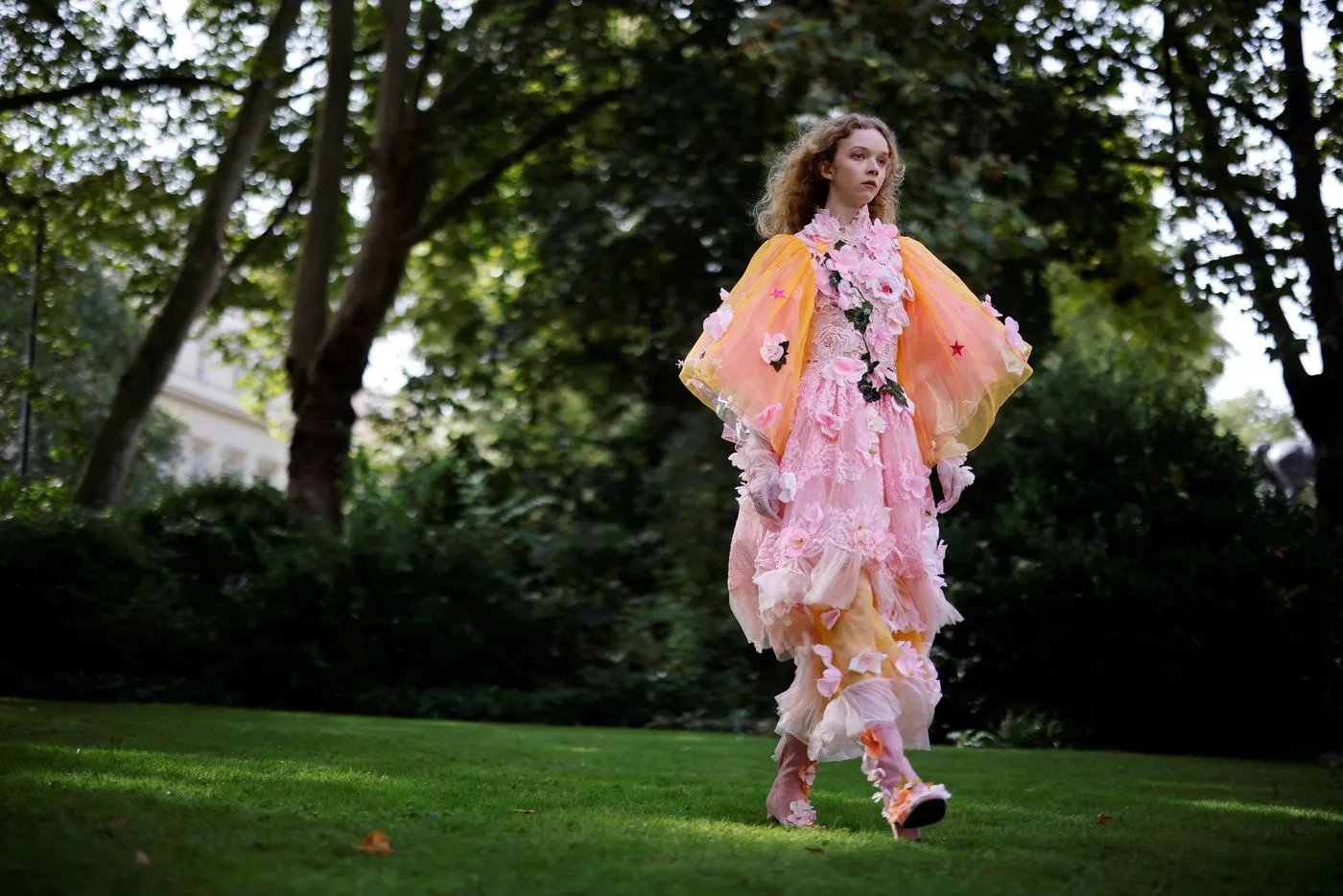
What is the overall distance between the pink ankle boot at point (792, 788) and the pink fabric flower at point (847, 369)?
1253 mm

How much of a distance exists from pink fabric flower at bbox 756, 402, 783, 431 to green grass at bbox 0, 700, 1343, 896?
52.5 inches

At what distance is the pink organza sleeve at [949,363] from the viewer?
5371 mm

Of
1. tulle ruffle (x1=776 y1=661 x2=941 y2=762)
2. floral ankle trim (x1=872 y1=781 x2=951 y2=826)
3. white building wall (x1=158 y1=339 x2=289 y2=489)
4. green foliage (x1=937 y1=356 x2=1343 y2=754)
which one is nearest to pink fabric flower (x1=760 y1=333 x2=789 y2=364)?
tulle ruffle (x1=776 y1=661 x2=941 y2=762)

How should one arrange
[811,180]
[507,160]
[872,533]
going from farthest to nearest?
1. [507,160]
2. [811,180]
3. [872,533]

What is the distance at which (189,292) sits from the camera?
50.8ft

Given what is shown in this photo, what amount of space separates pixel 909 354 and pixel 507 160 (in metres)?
11.4

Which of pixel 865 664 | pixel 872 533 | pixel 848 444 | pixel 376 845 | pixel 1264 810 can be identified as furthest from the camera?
pixel 1264 810

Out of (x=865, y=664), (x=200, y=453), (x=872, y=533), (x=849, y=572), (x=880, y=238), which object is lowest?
(x=865, y=664)

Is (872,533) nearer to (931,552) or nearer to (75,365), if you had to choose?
Answer: (931,552)

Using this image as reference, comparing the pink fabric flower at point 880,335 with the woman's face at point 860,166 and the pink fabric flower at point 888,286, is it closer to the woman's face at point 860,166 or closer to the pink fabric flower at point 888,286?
the pink fabric flower at point 888,286

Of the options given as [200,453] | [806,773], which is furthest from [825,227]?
[200,453]

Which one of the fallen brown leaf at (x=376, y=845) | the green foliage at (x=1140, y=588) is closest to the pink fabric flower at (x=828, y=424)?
the fallen brown leaf at (x=376, y=845)

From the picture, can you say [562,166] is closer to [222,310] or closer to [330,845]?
[222,310]

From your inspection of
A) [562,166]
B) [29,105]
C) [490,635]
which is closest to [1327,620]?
[490,635]
